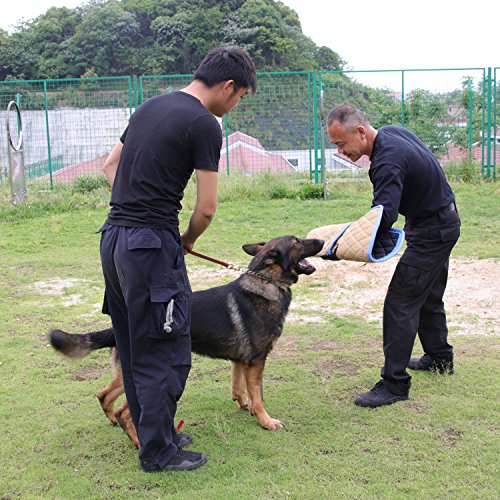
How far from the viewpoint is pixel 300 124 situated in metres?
17.8

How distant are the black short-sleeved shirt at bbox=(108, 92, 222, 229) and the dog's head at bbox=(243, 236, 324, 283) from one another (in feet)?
3.95

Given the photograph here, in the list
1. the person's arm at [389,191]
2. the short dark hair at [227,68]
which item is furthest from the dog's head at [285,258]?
the short dark hair at [227,68]

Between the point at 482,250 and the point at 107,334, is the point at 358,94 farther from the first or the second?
the point at 107,334

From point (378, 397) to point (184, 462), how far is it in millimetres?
1594

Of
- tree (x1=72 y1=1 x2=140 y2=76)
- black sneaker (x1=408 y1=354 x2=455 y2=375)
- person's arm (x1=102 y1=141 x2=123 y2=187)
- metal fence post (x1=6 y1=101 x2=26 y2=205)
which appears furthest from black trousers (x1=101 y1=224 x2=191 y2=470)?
tree (x1=72 y1=1 x2=140 y2=76)

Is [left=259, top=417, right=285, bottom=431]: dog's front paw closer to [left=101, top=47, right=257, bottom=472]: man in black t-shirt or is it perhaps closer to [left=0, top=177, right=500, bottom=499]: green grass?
[left=0, top=177, right=500, bottom=499]: green grass

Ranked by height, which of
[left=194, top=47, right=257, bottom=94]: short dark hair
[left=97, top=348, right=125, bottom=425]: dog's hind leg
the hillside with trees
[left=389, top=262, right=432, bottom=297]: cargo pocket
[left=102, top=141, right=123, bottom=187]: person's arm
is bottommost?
[left=97, top=348, right=125, bottom=425]: dog's hind leg

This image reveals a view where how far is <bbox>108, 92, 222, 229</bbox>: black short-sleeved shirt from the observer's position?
10.3 ft

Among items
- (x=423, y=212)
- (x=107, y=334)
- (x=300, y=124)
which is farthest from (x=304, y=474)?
(x=300, y=124)

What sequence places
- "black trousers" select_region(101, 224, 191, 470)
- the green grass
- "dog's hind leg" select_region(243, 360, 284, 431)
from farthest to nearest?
"dog's hind leg" select_region(243, 360, 284, 431) < the green grass < "black trousers" select_region(101, 224, 191, 470)

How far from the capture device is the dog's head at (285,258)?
14.3ft

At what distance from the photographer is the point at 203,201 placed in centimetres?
332

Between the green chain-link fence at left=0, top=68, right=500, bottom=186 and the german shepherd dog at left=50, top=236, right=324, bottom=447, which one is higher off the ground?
the green chain-link fence at left=0, top=68, right=500, bottom=186

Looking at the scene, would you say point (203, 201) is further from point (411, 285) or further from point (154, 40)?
point (154, 40)
